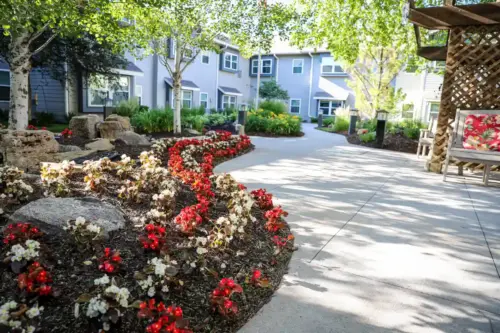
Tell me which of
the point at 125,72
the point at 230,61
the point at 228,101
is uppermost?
the point at 230,61

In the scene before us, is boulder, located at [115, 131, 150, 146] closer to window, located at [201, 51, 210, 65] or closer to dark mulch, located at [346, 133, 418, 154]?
dark mulch, located at [346, 133, 418, 154]

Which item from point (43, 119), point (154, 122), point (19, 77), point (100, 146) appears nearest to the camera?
point (100, 146)

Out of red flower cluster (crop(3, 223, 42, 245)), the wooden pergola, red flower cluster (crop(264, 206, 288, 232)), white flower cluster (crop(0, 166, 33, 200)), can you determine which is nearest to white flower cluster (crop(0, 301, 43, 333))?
red flower cluster (crop(3, 223, 42, 245))

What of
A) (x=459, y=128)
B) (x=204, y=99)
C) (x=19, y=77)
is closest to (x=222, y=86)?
(x=204, y=99)

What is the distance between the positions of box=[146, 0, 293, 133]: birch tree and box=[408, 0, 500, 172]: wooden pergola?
428 centimetres

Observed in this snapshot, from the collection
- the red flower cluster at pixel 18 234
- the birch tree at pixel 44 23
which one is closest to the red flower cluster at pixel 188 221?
the red flower cluster at pixel 18 234

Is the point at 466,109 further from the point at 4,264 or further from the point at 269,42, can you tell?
the point at 4,264

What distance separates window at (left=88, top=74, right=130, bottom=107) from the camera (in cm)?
1470

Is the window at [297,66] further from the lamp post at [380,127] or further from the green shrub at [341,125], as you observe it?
the lamp post at [380,127]

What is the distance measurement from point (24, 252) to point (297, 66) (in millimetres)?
26662

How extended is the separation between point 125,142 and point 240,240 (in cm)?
536

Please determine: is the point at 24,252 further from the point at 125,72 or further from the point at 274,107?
the point at 274,107

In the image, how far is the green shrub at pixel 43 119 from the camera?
12991 millimetres

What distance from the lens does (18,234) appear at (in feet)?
7.15
